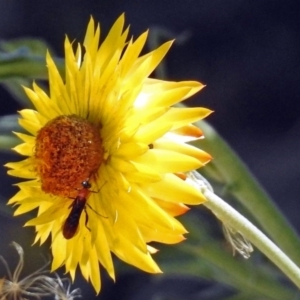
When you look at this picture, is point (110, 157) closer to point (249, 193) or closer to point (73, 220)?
point (73, 220)

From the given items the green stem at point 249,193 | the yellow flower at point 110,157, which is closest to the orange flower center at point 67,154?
the yellow flower at point 110,157

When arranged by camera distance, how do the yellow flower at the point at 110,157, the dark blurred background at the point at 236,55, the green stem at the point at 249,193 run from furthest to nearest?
the dark blurred background at the point at 236,55 < the green stem at the point at 249,193 < the yellow flower at the point at 110,157

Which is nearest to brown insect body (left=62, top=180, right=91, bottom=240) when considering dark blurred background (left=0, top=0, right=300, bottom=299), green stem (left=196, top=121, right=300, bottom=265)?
green stem (left=196, top=121, right=300, bottom=265)

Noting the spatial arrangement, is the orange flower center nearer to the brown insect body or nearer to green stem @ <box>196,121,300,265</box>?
the brown insect body

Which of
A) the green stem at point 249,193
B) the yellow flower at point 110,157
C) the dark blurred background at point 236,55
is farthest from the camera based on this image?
the dark blurred background at point 236,55

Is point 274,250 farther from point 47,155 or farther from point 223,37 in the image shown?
point 223,37

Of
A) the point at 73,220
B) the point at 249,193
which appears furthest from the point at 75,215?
the point at 249,193

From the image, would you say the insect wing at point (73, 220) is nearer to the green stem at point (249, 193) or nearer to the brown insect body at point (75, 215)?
the brown insect body at point (75, 215)
